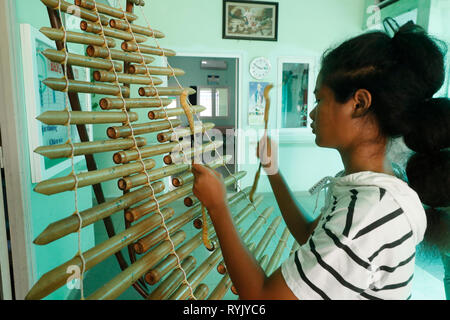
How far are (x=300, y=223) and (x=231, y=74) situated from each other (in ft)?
17.5

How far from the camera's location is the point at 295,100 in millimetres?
4152

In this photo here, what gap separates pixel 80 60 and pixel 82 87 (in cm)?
7

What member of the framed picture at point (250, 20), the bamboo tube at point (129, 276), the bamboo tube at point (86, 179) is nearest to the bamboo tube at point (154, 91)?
the bamboo tube at point (86, 179)

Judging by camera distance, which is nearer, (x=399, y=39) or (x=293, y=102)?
(x=399, y=39)

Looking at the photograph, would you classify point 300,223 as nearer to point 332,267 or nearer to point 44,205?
point 332,267

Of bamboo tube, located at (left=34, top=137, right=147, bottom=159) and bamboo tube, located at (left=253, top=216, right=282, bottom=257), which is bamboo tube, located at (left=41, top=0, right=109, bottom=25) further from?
bamboo tube, located at (left=253, top=216, right=282, bottom=257)

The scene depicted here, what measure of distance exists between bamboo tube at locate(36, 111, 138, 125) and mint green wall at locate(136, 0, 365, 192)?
10.1 ft

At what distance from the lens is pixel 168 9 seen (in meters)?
3.55

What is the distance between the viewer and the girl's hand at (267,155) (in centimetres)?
103

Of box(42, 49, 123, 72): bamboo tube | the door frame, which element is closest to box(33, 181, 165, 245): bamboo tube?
box(42, 49, 123, 72): bamboo tube

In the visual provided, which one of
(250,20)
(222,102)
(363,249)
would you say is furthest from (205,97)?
(363,249)

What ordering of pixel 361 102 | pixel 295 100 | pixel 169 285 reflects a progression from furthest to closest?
pixel 295 100
pixel 169 285
pixel 361 102

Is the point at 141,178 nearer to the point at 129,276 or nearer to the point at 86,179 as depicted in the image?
the point at 86,179
